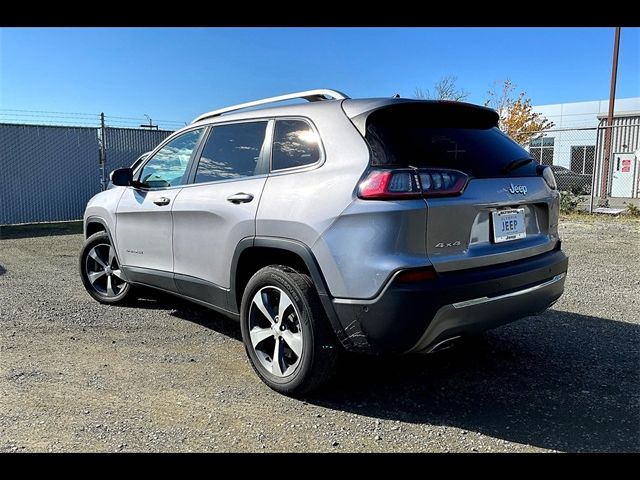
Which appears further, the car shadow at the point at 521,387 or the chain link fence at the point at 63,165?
the chain link fence at the point at 63,165

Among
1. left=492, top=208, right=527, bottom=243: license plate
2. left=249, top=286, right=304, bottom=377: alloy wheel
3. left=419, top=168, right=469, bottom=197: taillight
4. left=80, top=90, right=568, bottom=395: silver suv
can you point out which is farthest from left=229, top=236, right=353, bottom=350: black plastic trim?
left=492, top=208, right=527, bottom=243: license plate

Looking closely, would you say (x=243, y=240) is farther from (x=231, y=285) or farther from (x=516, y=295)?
(x=516, y=295)

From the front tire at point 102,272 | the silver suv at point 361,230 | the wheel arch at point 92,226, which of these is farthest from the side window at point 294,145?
the wheel arch at point 92,226

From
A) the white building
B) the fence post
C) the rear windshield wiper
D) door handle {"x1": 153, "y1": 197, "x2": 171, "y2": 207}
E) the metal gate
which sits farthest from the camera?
the white building

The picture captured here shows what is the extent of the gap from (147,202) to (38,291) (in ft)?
8.39

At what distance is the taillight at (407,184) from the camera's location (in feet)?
9.07

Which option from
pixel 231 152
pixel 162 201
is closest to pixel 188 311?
pixel 162 201

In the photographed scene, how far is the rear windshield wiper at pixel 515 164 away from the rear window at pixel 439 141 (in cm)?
1

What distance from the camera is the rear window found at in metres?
2.93

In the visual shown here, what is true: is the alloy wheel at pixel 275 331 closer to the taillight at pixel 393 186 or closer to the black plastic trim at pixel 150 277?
the taillight at pixel 393 186

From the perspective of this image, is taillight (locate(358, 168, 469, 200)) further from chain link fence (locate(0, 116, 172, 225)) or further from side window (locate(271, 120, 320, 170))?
chain link fence (locate(0, 116, 172, 225))

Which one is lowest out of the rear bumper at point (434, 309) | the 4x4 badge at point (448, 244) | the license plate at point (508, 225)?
the rear bumper at point (434, 309)

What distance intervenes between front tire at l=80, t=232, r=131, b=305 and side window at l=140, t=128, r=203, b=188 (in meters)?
1.03
